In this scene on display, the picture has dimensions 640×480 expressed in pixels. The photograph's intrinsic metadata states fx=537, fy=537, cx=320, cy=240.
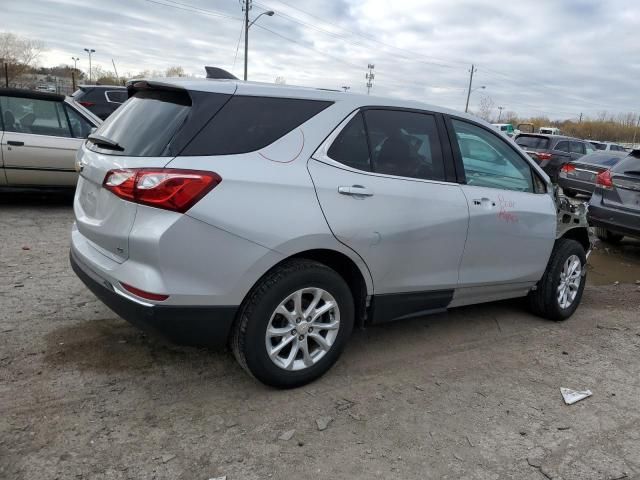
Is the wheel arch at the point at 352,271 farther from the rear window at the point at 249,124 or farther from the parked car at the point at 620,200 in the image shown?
A: the parked car at the point at 620,200

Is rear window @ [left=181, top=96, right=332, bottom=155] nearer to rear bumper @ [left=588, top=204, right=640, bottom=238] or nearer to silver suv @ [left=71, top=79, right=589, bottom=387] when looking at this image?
silver suv @ [left=71, top=79, right=589, bottom=387]

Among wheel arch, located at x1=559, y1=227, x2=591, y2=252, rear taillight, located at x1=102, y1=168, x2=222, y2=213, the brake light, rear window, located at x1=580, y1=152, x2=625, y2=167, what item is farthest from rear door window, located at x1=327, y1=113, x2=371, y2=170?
rear window, located at x1=580, y1=152, x2=625, y2=167

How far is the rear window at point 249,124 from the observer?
2.79 metres

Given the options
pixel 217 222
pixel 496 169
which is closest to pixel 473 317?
pixel 496 169

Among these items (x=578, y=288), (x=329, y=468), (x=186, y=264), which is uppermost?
(x=186, y=264)

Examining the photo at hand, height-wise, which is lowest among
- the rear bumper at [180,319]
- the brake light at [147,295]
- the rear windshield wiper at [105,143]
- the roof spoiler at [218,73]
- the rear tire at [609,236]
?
the rear tire at [609,236]

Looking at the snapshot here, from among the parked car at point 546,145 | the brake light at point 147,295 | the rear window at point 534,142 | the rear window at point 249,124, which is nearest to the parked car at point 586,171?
the parked car at point 546,145

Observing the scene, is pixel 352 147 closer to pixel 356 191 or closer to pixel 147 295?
pixel 356 191

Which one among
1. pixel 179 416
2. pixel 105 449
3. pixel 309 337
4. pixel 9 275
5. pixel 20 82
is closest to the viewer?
pixel 105 449

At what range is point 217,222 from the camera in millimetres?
2689

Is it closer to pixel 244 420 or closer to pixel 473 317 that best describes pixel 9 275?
pixel 244 420

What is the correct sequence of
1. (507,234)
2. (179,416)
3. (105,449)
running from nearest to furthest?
(105,449), (179,416), (507,234)

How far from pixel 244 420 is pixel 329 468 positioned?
22.3 inches

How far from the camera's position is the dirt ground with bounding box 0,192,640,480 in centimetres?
259
